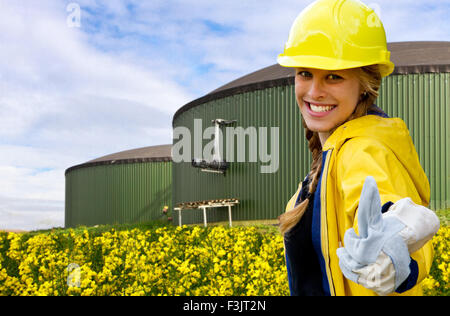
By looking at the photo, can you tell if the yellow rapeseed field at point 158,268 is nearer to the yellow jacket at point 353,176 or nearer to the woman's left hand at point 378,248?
the yellow jacket at point 353,176

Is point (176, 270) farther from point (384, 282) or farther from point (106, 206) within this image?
point (106, 206)

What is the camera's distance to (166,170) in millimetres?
32125

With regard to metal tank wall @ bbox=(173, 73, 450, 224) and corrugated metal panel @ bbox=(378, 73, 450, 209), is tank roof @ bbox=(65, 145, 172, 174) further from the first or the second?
corrugated metal panel @ bbox=(378, 73, 450, 209)

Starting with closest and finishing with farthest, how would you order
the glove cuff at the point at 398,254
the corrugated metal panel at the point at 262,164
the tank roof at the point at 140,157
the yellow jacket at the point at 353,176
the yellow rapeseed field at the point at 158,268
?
1. the glove cuff at the point at 398,254
2. the yellow jacket at the point at 353,176
3. the yellow rapeseed field at the point at 158,268
4. the corrugated metal panel at the point at 262,164
5. the tank roof at the point at 140,157

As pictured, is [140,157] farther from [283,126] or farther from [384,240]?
[384,240]

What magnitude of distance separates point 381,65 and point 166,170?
30.5 metres

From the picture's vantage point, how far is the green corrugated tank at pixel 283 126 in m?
15.7

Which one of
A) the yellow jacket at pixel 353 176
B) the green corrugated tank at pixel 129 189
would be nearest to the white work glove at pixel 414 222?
the yellow jacket at pixel 353 176

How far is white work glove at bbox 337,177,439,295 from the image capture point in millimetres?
1402

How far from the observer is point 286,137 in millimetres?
17547

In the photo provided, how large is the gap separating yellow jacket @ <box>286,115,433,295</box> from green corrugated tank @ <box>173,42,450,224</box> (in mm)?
14978

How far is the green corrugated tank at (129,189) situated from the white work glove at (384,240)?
3062cm

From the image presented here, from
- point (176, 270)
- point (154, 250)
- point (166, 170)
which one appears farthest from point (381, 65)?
point (166, 170)

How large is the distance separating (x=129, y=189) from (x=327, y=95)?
31.1m
